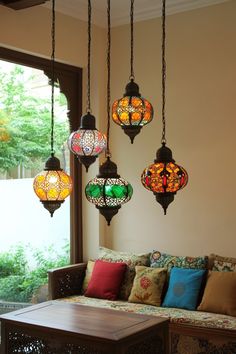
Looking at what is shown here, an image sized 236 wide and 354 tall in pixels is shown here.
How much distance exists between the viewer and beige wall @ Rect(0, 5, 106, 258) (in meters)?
5.07

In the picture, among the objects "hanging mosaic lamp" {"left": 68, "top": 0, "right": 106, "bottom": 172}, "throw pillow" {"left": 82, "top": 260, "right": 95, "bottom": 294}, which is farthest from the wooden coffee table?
"throw pillow" {"left": 82, "top": 260, "right": 95, "bottom": 294}

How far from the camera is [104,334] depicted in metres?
3.34

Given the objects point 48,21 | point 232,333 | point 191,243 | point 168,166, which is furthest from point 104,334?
point 48,21

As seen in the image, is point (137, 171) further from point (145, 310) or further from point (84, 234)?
point (145, 310)

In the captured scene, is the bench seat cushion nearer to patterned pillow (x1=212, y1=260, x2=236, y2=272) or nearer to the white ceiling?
patterned pillow (x1=212, y1=260, x2=236, y2=272)

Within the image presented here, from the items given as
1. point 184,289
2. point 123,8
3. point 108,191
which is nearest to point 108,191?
point 108,191

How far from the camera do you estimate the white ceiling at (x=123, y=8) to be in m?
5.42

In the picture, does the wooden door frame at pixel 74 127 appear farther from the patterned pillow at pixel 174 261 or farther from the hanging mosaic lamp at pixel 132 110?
the hanging mosaic lamp at pixel 132 110

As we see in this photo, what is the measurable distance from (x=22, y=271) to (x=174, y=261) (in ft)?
4.62

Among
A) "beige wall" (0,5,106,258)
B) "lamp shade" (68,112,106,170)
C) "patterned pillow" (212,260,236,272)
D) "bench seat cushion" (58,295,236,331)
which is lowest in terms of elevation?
"bench seat cushion" (58,295,236,331)

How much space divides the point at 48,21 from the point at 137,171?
5.60 feet

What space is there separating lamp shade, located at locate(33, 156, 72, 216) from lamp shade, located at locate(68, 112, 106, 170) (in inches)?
6.4

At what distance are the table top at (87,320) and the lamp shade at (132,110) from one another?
4.00ft

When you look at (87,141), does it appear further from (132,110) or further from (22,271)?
(22,271)
